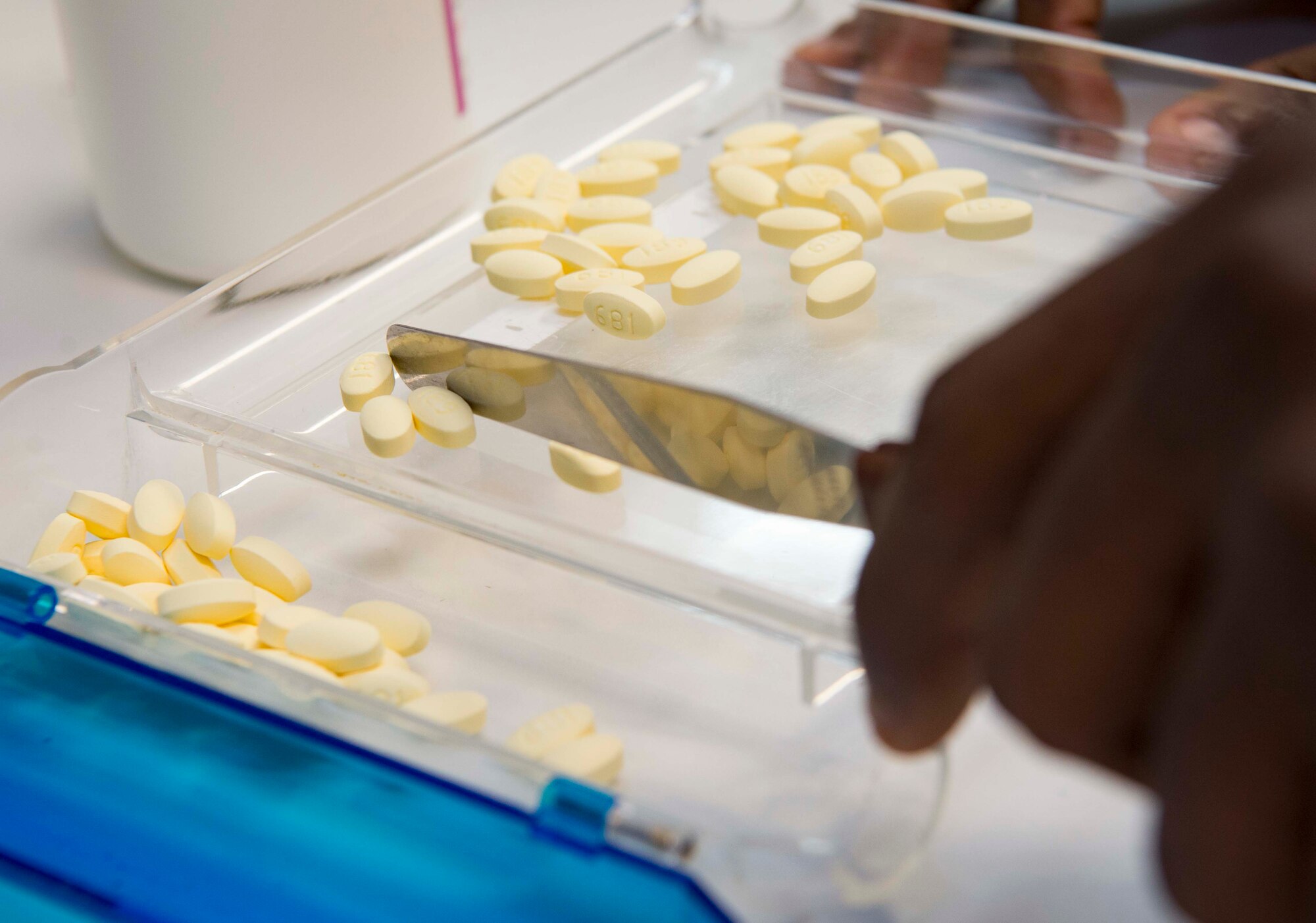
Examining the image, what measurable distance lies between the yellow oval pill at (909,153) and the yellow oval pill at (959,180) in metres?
0.01

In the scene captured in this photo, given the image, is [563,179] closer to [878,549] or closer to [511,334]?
[511,334]

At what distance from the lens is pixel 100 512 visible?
1.54 ft

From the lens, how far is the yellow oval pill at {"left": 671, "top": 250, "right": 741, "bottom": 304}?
56 centimetres

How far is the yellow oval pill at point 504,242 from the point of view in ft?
1.95

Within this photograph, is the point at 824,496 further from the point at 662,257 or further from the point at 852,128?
the point at 852,128

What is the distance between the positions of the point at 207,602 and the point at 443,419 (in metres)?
0.11

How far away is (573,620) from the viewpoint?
0.43 metres

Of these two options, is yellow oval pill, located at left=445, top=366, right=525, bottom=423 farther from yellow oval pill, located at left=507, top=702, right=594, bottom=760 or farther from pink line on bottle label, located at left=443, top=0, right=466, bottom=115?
pink line on bottle label, located at left=443, top=0, right=466, bottom=115

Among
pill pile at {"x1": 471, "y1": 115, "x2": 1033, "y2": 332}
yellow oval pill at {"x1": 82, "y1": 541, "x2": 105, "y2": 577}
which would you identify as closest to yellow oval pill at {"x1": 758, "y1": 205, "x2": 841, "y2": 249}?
pill pile at {"x1": 471, "y1": 115, "x2": 1033, "y2": 332}

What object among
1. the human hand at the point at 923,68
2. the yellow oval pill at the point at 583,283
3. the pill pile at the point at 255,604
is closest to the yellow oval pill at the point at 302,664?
the pill pile at the point at 255,604

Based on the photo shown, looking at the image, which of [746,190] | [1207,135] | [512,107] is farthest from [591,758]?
→ [512,107]

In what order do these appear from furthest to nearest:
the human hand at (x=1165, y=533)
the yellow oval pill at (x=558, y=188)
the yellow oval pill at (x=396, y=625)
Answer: the yellow oval pill at (x=558, y=188) → the yellow oval pill at (x=396, y=625) → the human hand at (x=1165, y=533)

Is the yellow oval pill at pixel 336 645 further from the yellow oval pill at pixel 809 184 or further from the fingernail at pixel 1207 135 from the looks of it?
the fingernail at pixel 1207 135

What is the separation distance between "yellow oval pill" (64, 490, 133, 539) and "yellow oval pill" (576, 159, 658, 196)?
279 millimetres
